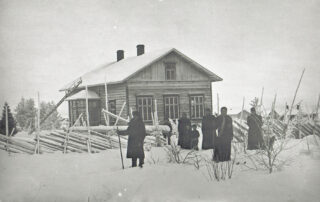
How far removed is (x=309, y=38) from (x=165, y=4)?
334cm

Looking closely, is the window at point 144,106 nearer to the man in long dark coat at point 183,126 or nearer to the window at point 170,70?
the window at point 170,70

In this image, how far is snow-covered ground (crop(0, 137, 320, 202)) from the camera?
17.4 feet

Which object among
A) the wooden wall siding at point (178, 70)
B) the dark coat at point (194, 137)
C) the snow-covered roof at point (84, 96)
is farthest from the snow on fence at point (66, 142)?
the snow-covered roof at point (84, 96)

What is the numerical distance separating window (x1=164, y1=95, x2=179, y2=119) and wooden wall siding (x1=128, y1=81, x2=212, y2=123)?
16cm

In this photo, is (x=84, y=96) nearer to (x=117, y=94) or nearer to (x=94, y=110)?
(x=94, y=110)

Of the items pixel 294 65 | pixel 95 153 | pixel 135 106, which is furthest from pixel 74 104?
pixel 294 65

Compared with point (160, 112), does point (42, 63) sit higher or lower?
higher

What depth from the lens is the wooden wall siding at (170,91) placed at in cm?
1384

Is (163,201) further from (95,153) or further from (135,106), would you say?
(135,106)

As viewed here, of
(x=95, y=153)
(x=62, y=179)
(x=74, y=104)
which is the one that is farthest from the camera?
(x=74, y=104)

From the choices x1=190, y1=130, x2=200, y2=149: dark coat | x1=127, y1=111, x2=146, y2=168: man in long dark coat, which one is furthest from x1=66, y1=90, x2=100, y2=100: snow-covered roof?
x1=127, y1=111, x2=146, y2=168: man in long dark coat

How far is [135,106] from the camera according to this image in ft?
45.2

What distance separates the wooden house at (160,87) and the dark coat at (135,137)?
6226mm

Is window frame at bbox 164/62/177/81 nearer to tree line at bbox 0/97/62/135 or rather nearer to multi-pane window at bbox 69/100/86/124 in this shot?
multi-pane window at bbox 69/100/86/124
